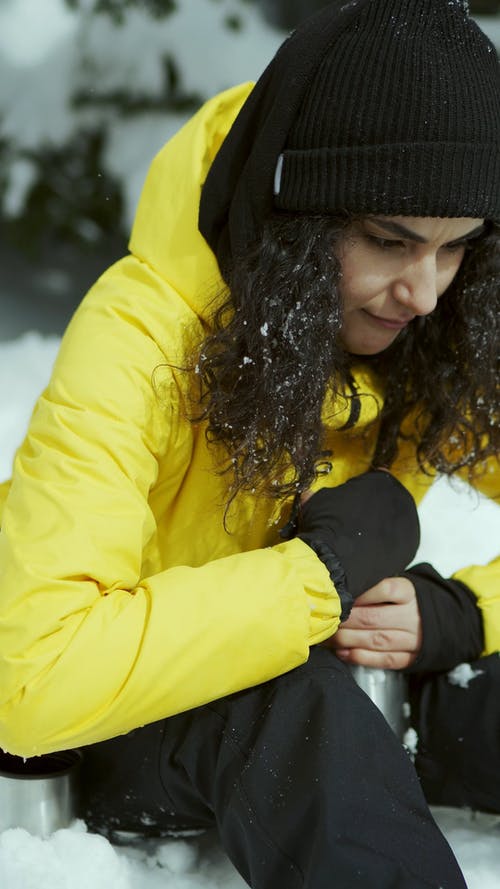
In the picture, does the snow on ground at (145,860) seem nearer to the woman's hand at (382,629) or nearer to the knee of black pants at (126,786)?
the knee of black pants at (126,786)

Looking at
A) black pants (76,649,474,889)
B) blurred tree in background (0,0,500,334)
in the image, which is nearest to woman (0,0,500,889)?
black pants (76,649,474,889)

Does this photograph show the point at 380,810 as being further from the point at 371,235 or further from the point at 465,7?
the point at 465,7

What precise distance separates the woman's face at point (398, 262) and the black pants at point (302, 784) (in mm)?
509

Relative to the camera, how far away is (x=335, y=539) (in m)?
1.56

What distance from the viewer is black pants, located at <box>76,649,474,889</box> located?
51.6 inches

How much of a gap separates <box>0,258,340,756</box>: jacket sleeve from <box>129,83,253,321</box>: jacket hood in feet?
0.46

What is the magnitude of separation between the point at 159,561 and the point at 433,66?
2.77 feet

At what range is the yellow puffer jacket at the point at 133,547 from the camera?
135 cm

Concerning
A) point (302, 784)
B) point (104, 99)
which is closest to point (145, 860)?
point (302, 784)

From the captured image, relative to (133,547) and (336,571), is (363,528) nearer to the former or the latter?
(336,571)

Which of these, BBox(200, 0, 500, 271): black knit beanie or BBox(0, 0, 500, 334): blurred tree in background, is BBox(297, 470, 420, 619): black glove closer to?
BBox(200, 0, 500, 271): black knit beanie

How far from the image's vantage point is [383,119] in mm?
1457

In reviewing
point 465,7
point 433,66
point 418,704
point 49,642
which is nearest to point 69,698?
point 49,642

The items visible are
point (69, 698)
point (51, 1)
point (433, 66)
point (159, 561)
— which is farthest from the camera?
point (51, 1)
